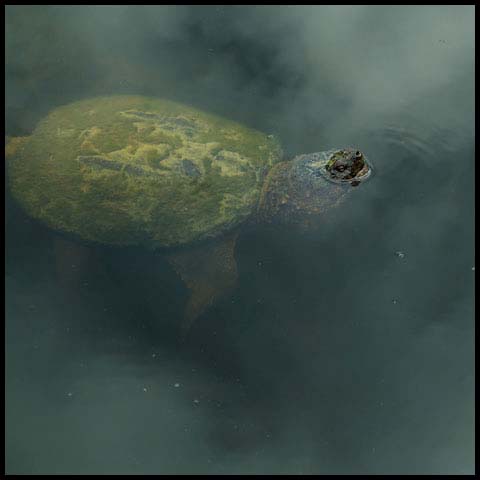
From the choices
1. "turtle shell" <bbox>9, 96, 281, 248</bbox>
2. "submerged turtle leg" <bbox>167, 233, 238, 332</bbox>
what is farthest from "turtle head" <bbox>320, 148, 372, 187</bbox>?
"submerged turtle leg" <bbox>167, 233, 238, 332</bbox>

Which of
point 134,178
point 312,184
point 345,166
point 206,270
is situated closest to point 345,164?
point 345,166

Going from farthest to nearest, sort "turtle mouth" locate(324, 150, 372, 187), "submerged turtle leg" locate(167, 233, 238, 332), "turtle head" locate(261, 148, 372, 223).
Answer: "turtle mouth" locate(324, 150, 372, 187), "turtle head" locate(261, 148, 372, 223), "submerged turtle leg" locate(167, 233, 238, 332)

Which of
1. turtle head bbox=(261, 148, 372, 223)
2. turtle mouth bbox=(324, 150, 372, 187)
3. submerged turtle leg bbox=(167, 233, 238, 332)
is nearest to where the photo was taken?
submerged turtle leg bbox=(167, 233, 238, 332)

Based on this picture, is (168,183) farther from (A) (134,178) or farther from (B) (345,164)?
(B) (345,164)

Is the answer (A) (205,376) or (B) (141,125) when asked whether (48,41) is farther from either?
(A) (205,376)

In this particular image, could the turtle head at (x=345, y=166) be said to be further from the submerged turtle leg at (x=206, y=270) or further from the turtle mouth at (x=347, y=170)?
the submerged turtle leg at (x=206, y=270)

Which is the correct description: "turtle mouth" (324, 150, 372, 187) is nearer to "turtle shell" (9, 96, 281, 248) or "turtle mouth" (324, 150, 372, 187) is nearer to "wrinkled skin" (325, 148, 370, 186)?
"wrinkled skin" (325, 148, 370, 186)

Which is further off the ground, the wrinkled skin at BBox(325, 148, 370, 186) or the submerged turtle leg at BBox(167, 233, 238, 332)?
the wrinkled skin at BBox(325, 148, 370, 186)
